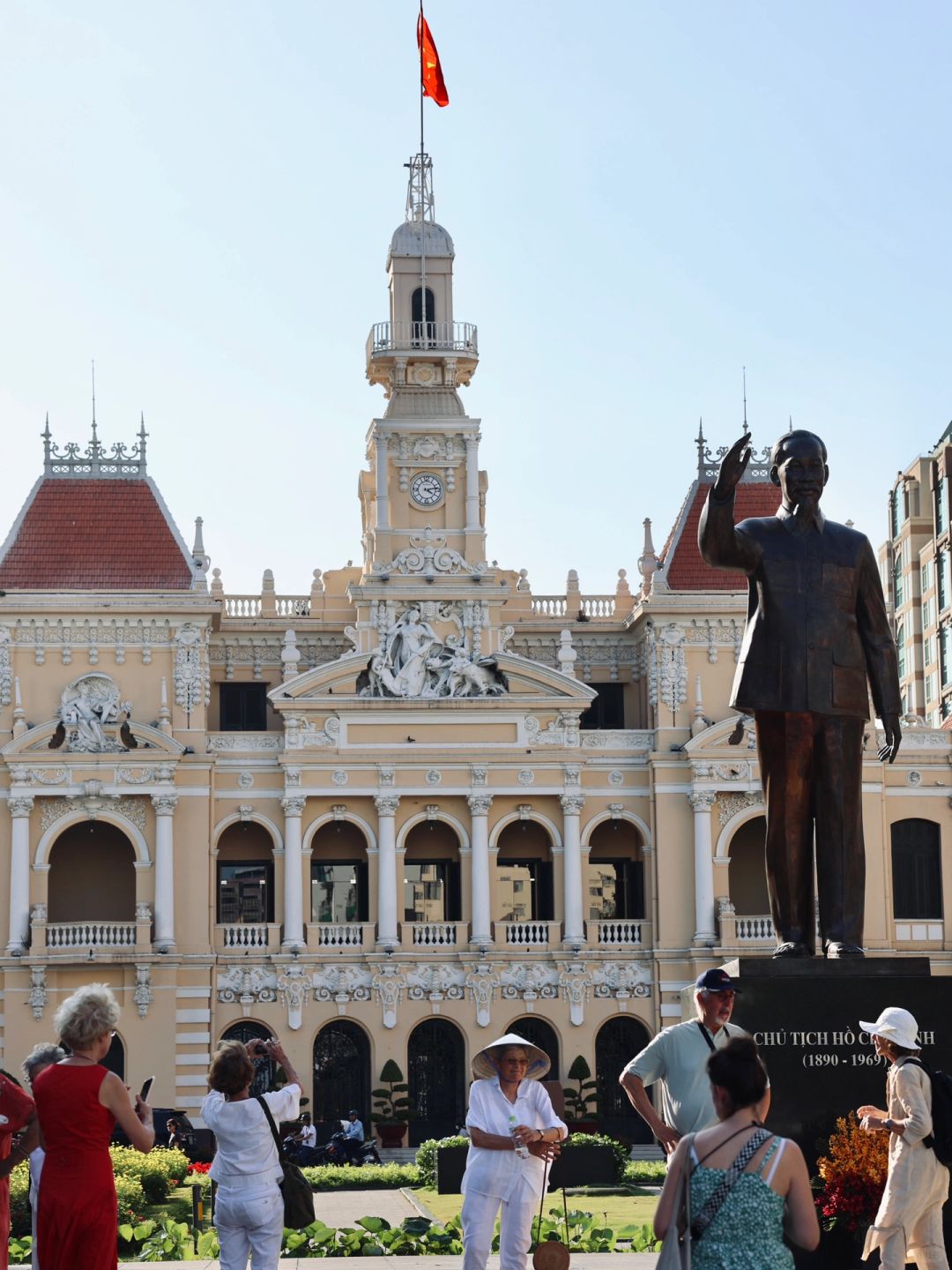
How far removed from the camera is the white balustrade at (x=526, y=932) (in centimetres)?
5303

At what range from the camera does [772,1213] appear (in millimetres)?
10117

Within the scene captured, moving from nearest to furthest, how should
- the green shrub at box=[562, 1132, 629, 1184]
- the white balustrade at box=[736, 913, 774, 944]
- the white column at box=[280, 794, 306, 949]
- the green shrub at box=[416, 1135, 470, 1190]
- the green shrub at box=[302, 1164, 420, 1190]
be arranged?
the green shrub at box=[562, 1132, 629, 1184] → the green shrub at box=[416, 1135, 470, 1190] → the green shrub at box=[302, 1164, 420, 1190] → the white column at box=[280, 794, 306, 949] → the white balustrade at box=[736, 913, 774, 944]

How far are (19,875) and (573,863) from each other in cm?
1301

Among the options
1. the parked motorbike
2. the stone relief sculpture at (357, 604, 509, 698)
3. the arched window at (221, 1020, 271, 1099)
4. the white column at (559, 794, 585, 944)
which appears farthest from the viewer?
the stone relief sculpture at (357, 604, 509, 698)

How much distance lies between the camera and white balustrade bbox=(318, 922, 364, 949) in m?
52.4

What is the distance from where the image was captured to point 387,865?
173 ft

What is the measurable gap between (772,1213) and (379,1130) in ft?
134

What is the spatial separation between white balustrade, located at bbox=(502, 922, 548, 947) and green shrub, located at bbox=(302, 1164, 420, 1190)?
51.0 ft

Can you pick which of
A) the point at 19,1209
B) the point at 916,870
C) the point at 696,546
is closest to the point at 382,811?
the point at 696,546

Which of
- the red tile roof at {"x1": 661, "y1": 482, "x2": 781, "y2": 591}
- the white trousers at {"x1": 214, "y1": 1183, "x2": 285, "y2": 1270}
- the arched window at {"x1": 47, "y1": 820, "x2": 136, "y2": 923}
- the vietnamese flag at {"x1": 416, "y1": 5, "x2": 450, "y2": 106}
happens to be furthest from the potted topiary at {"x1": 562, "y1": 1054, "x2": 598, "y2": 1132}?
the white trousers at {"x1": 214, "y1": 1183, "x2": 285, "y2": 1270}

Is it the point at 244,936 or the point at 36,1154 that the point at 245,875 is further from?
the point at 36,1154

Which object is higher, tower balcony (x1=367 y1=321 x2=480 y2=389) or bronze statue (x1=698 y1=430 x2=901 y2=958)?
tower balcony (x1=367 y1=321 x2=480 y2=389)

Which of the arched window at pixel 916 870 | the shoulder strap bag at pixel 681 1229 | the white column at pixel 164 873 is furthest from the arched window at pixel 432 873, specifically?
the shoulder strap bag at pixel 681 1229

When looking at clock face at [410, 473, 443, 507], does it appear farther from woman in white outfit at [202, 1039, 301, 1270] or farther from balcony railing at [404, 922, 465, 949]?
woman in white outfit at [202, 1039, 301, 1270]
